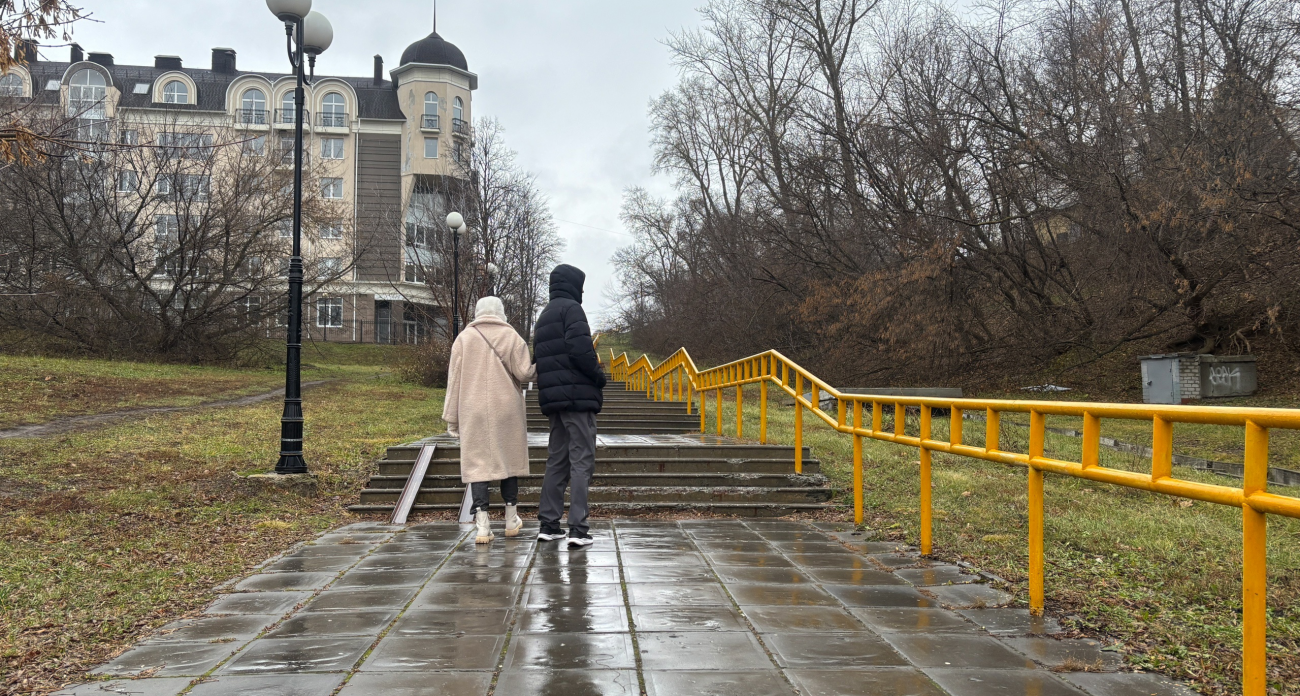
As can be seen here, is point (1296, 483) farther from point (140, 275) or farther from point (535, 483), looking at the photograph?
point (140, 275)

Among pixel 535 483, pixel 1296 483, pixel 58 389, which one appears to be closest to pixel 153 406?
pixel 58 389

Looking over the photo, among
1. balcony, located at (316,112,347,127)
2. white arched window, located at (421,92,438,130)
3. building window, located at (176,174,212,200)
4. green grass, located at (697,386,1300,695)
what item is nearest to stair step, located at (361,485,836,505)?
green grass, located at (697,386,1300,695)

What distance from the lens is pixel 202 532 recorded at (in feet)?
23.0

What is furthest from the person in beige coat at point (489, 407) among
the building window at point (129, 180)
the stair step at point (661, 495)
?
the building window at point (129, 180)

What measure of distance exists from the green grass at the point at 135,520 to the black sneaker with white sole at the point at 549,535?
179 centimetres

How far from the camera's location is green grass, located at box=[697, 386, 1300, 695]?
152 inches

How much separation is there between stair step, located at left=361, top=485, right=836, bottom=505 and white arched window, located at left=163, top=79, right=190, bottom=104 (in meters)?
47.8

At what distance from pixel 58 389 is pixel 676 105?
104 feet

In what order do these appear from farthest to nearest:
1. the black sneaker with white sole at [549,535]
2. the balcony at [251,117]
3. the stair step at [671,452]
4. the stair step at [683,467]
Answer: the balcony at [251,117] → the stair step at [671,452] → the stair step at [683,467] → the black sneaker with white sole at [549,535]

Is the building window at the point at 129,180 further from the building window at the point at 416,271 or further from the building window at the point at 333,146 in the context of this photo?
the building window at the point at 333,146

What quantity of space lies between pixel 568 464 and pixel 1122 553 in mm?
3712

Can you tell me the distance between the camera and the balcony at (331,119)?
48.8m

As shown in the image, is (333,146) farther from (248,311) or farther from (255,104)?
(248,311)

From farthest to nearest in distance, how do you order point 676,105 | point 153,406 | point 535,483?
point 676,105 < point 153,406 < point 535,483
